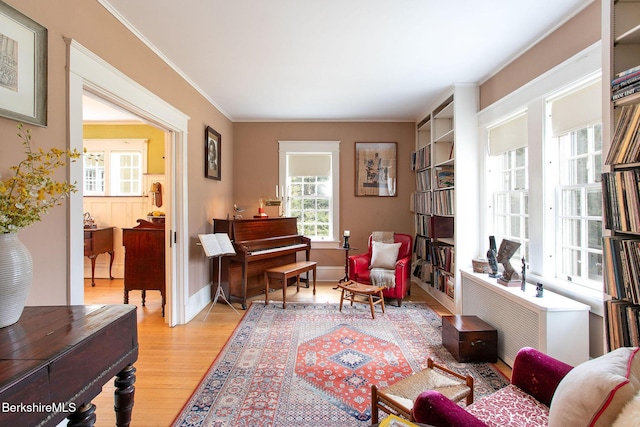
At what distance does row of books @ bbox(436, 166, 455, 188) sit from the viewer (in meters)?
4.02

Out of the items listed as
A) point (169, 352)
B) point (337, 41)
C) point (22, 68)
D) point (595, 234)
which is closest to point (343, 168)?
point (337, 41)

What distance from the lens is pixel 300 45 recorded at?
9.11 feet

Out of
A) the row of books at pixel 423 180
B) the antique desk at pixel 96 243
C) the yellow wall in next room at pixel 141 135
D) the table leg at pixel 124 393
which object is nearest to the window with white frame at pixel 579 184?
the row of books at pixel 423 180

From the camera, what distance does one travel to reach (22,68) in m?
1.56

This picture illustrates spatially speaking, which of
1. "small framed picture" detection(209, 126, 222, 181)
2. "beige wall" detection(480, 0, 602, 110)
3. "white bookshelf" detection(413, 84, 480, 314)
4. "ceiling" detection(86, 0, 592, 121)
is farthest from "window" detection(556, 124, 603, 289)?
"small framed picture" detection(209, 126, 222, 181)

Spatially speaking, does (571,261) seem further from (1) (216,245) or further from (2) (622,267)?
(1) (216,245)

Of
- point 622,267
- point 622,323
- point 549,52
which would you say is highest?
point 549,52

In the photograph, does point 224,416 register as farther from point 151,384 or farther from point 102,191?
point 102,191

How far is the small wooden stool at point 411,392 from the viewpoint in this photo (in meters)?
1.60

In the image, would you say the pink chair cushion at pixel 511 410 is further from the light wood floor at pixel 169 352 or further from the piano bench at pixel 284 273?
the piano bench at pixel 284 273

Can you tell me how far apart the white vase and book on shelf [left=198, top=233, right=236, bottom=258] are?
231cm

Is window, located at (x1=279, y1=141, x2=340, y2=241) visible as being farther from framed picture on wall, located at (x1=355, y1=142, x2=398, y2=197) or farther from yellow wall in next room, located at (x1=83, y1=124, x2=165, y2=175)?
yellow wall in next room, located at (x1=83, y1=124, x2=165, y2=175)

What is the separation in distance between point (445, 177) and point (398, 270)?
138cm

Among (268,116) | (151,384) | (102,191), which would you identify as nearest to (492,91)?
(268,116)
